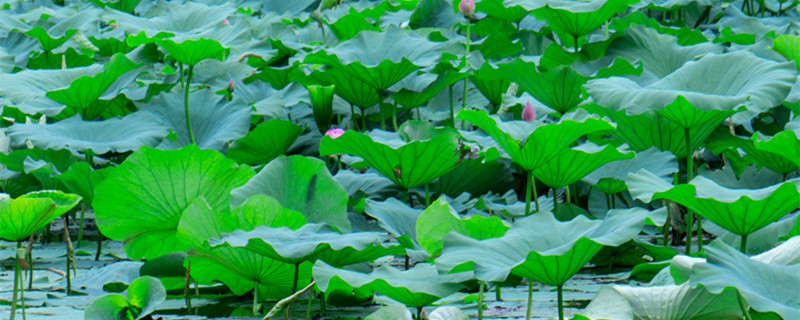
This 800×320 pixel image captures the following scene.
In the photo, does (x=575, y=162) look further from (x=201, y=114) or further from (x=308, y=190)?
(x=201, y=114)

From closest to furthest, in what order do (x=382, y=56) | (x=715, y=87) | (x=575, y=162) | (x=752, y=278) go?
(x=752, y=278) → (x=575, y=162) → (x=715, y=87) → (x=382, y=56)

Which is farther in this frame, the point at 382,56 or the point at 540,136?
the point at 382,56

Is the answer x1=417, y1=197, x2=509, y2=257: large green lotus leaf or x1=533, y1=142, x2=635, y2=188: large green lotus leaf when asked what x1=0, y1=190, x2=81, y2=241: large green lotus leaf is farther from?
x1=533, y1=142, x2=635, y2=188: large green lotus leaf

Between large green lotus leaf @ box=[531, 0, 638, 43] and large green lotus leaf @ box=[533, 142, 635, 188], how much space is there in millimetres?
842

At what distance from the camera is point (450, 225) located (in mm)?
1405

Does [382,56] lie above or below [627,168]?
above

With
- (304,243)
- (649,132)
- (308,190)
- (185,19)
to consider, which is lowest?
(304,243)

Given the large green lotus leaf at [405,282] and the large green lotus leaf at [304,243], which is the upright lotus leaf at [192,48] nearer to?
the large green lotus leaf at [304,243]

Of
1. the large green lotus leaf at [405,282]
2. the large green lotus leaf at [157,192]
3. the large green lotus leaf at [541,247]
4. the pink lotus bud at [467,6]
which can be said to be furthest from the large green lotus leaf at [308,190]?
the pink lotus bud at [467,6]

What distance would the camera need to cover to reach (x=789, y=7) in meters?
4.02

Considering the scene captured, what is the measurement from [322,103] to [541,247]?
4.77ft

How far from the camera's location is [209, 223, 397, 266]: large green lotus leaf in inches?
51.5

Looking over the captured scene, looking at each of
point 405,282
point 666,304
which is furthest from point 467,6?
point 666,304

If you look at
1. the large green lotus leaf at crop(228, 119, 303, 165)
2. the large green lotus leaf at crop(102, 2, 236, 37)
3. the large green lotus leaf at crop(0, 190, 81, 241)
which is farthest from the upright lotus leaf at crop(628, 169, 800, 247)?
the large green lotus leaf at crop(102, 2, 236, 37)
